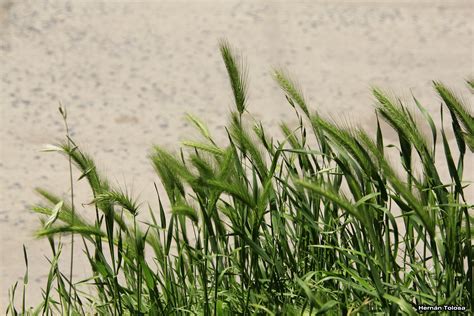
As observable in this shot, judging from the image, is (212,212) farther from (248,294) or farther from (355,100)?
(355,100)

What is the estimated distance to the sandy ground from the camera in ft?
12.4

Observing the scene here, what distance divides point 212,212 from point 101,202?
0.57 feet

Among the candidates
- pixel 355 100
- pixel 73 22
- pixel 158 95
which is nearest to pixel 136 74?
pixel 158 95

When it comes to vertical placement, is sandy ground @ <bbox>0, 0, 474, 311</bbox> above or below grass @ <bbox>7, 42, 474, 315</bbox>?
above

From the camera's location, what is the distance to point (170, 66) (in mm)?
4258

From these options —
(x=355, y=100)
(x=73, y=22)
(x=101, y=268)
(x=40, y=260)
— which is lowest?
(x=101, y=268)

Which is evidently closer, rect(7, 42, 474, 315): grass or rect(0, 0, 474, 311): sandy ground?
rect(7, 42, 474, 315): grass

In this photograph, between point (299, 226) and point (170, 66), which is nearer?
point (299, 226)

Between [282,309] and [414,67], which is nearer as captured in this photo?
[282,309]

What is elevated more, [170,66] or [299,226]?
[170,66]

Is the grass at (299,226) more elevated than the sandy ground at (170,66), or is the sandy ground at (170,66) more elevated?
the sandy ground at (170,66)

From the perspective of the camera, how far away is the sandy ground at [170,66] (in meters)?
3.79

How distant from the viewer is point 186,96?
13.4 ft

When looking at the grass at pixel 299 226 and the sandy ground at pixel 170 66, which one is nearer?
the grass at pixel 299 226
